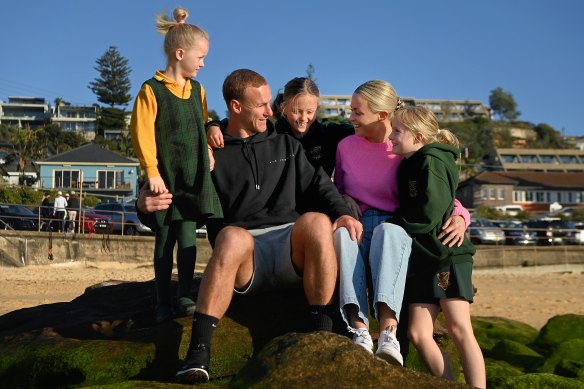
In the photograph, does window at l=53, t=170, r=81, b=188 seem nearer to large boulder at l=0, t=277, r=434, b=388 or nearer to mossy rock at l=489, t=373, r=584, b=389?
large boulder at l=0, t=277, r=434, b=388

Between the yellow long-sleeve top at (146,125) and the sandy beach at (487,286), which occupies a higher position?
the yellow long-sleeve top at (146,125)

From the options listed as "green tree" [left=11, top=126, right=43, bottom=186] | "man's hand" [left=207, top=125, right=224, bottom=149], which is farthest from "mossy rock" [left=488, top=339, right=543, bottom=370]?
"green tree" [left=11, top=126, right=43, bottom=186]

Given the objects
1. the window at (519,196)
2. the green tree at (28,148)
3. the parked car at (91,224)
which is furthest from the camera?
the window at (519,196)

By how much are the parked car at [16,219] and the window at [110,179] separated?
106ft

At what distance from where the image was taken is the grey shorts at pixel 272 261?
4098mm

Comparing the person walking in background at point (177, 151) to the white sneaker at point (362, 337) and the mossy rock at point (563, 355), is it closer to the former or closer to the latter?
the white sneaker at point (362, 337)

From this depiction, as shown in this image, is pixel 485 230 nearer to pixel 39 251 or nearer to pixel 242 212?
pixel 39 251

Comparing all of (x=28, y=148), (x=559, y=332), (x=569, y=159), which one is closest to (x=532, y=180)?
(x=569, y=159)

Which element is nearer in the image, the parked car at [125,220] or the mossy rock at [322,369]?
the mossy rock at [322,369]

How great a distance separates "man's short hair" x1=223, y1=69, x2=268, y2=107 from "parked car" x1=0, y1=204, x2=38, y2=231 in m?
22.6

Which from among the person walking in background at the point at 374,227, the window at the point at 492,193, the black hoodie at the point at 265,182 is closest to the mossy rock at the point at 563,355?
the person walking in background at the point at 374,227

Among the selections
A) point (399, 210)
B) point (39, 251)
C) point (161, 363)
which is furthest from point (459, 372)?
point (39, 251)

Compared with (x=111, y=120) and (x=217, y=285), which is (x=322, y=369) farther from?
(x=111, y=120)

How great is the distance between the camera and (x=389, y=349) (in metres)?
3.53
